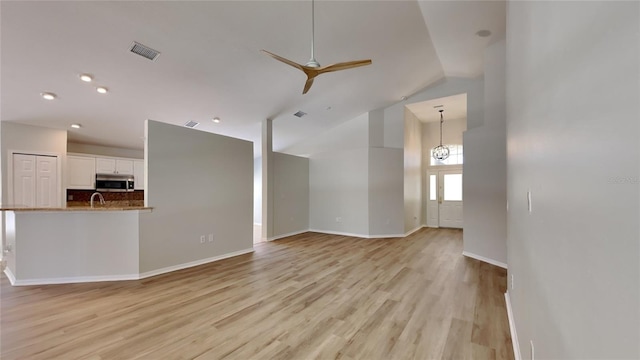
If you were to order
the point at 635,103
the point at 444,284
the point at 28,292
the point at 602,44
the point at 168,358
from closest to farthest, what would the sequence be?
the point at 635,103 → the point at 602,44 → the point at 168,358 → the point at 28,292 → the point at 444,284

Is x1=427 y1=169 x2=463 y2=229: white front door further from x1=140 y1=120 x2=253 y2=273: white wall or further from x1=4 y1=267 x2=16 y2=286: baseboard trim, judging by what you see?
x1=4 y1=267 x2=16 y2=286: baseboard trim

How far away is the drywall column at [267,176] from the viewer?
6430 mm

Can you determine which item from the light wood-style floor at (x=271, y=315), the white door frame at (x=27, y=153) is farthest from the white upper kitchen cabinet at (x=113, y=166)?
the light wood-style floor at (x=271, y=315)

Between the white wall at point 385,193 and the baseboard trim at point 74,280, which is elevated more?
the white wall at point 385,193

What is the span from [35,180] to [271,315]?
586 cm

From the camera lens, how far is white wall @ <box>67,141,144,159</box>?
6168 millimetres

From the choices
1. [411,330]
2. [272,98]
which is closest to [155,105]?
[272,98]

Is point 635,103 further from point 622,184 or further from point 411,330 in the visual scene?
point 411,330

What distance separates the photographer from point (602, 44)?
2.04ft

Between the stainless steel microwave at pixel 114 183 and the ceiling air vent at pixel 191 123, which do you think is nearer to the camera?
the ceiling air vent at pixel 191 123

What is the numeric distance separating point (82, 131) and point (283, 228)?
497 cm

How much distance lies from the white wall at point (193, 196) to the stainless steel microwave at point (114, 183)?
345 cm

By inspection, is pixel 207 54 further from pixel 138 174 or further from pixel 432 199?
pixel 432 199

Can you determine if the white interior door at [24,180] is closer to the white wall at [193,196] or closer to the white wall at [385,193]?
the white wall at [193,196]
